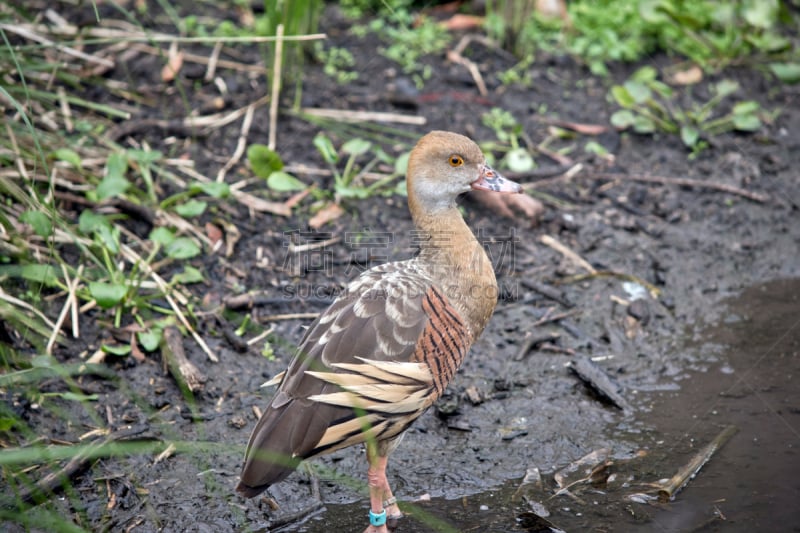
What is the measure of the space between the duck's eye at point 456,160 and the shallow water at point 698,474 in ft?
5.80

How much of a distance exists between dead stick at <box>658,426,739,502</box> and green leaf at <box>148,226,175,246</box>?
329 cm

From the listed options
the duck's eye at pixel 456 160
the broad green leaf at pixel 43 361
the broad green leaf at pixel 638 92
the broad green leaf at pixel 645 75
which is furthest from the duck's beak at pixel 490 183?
the broad green leaf at pixel 645 75

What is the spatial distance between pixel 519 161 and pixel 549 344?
177 cm

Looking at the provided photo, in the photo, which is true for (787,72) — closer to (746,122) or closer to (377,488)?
(746,122)

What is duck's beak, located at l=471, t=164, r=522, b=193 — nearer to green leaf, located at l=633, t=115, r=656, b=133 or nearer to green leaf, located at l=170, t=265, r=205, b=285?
green leaf, located at l=170, t=265, r=205, b=285

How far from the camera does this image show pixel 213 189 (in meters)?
5.45

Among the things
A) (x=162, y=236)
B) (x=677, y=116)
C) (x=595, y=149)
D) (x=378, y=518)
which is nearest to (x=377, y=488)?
(x=378, y=518)

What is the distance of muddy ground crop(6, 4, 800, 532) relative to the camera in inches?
162

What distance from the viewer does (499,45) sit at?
7.79m

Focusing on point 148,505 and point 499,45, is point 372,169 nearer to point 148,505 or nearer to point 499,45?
point 499,45

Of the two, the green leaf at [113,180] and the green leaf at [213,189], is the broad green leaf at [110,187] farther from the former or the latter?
the green leaf at [213,189]

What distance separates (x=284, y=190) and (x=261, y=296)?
0.88m

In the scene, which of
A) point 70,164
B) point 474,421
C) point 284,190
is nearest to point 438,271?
point 474,421

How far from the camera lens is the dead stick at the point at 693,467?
408 centimetres
